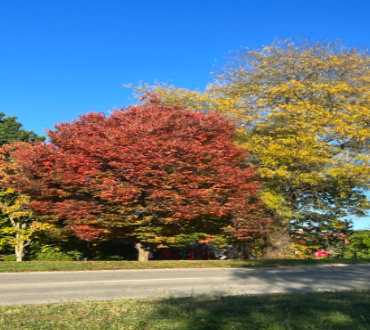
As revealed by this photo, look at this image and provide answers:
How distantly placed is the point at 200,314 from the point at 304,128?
14.4 metres

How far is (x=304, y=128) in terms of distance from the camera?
712 inches

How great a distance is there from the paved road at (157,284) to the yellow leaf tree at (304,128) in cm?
680

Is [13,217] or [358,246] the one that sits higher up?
[13,217]

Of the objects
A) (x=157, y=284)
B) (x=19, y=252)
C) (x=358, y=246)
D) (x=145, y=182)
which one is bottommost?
(x=157, y=284)

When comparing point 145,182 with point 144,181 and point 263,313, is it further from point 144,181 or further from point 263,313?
point 263,313

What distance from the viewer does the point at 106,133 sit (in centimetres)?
1684

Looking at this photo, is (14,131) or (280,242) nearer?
(280,242)

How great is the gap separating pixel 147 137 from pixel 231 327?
41.3 ft

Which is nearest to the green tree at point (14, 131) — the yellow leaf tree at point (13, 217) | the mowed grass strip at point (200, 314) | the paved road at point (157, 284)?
the yellow leaf tree at point (13, 217)

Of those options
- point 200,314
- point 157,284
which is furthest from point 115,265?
point 200,314

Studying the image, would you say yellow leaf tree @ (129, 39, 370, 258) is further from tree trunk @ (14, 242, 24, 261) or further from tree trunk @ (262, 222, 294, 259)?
tree trunk @ (14, 242, 24, 261)

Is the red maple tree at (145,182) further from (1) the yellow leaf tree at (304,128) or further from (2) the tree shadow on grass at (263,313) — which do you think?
(2) the tree shadow on grass at (263,313)

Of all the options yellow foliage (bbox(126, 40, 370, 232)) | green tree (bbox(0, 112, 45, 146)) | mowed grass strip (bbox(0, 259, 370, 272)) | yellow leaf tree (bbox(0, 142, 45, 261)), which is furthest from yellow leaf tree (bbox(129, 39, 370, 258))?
green tree (bbox(0, 112, 45, 146))

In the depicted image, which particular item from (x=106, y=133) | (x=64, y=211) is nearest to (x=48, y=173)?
(x=64, y=211)
